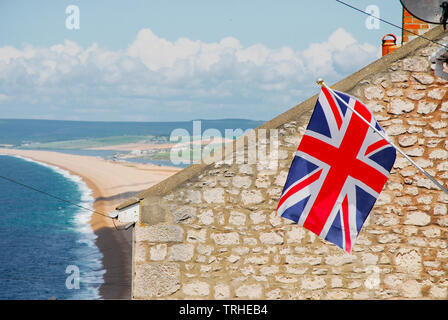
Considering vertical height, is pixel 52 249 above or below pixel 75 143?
below

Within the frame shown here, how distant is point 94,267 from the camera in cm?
3109

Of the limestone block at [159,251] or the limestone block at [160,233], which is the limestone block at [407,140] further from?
the limestone block at [159,251]

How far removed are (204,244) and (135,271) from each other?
0.83 m

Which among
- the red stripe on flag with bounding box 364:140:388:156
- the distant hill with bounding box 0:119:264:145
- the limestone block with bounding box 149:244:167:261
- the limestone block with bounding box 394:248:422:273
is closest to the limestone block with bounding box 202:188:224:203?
the limestone block with bounding box 149:244:167:261

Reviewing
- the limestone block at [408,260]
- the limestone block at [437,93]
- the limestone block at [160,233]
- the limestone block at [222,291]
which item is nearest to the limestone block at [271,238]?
the limestone block at [222,291]

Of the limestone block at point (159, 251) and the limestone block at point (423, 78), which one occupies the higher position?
the limestone block at point (423, 78)

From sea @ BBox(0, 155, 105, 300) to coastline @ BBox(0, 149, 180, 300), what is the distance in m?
0.62

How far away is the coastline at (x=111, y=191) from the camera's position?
90.3 ft

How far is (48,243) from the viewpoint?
141ft

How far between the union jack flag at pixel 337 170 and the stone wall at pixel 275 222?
891mm

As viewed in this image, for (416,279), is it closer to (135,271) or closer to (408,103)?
(408,103)

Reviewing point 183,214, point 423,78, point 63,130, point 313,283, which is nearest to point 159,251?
point 183,214

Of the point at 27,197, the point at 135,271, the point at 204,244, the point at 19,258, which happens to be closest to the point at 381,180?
the point at 204,244

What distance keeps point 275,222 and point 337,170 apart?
122 centimetres
